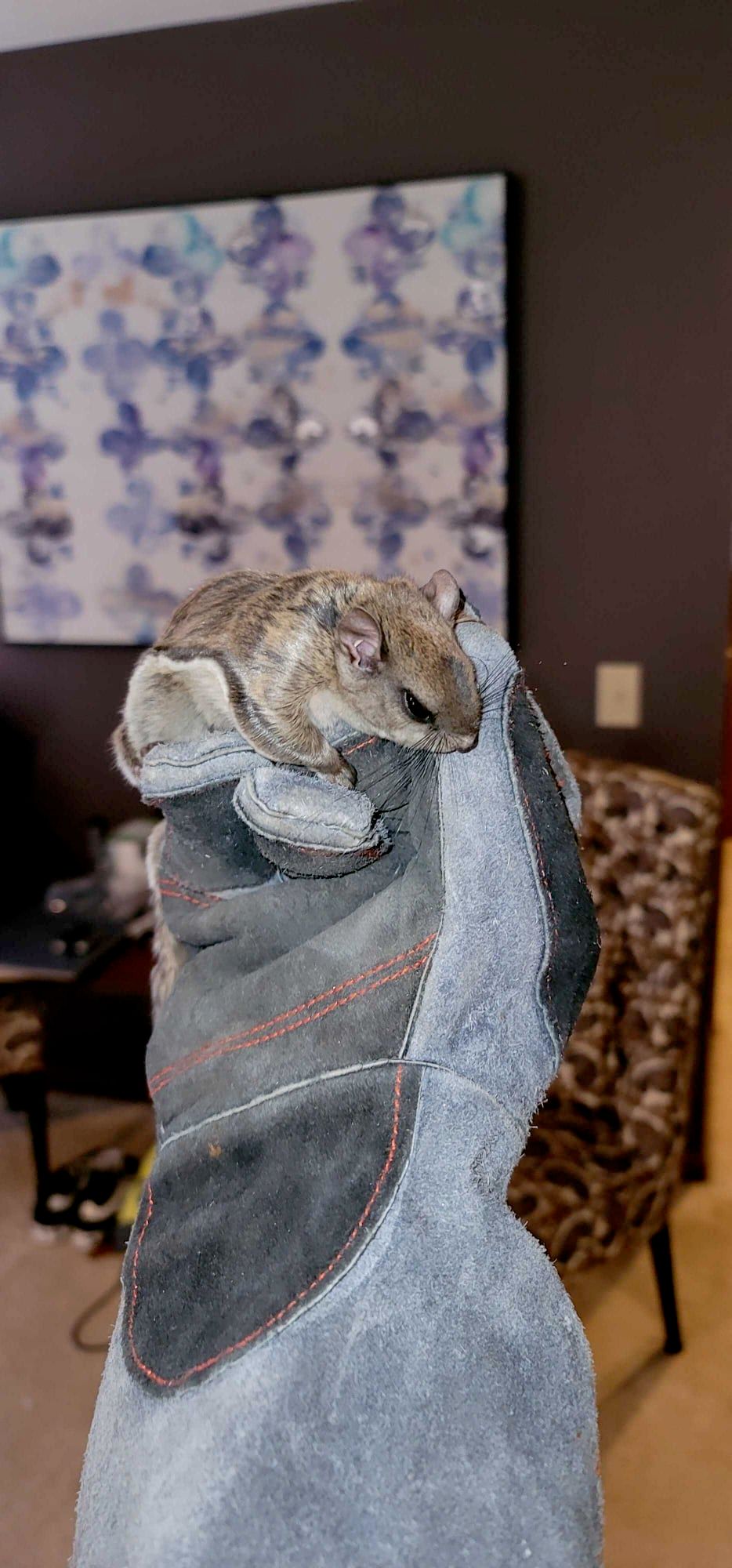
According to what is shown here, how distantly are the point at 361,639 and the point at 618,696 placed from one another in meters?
1.63

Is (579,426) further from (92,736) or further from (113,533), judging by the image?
(92,736)

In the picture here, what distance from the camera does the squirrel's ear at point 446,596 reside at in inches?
45.5

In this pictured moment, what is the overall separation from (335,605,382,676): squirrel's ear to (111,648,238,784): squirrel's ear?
0.16m

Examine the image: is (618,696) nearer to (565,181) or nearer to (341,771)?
(565,181)

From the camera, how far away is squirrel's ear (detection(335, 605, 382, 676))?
124cm

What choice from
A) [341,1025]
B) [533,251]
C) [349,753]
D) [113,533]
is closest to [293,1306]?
[341,1025]

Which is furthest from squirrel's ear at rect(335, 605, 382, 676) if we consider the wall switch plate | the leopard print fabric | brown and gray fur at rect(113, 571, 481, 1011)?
the wall switch plate

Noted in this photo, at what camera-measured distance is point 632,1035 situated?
89.0 inches

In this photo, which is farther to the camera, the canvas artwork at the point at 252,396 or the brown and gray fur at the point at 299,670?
the canvas artwork at the point at 252,396

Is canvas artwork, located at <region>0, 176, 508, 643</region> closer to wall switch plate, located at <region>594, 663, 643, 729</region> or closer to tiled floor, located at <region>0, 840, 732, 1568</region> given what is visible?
wall switch plate, located at <region>594, 663, 643, 729</region>

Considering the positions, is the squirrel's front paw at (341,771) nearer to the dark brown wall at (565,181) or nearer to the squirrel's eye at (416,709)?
the squirrel's eye at (416,709)

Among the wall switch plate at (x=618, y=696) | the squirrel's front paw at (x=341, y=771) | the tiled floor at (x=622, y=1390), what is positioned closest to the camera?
the squirrel's front paw at (x=341, y=771)

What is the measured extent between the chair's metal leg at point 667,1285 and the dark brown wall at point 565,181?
1186 millimetres

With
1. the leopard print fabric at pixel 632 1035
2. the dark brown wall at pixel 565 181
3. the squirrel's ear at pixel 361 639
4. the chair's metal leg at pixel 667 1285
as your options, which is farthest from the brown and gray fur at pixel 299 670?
the chair's metal leg at pixel 667 1285
